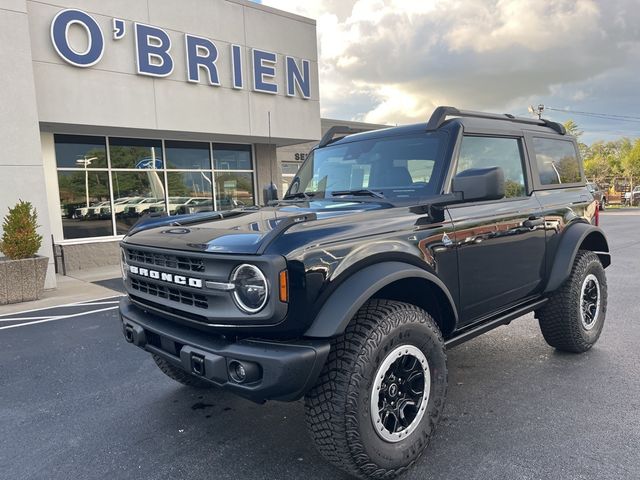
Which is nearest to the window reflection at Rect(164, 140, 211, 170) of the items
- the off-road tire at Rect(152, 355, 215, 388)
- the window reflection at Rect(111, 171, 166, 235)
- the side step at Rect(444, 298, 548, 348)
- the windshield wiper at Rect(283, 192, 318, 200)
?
the window reflection at Rect(111, 171, 166, 235)

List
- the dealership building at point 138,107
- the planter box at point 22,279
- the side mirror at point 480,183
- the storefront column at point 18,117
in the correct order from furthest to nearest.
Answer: the dealership building at point 138,107 → the storefront column at point 18,117 → the planter box at point 22,279 → the side mirror at point 480,183

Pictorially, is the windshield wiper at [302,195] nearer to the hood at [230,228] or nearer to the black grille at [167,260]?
the hood at [230,228]

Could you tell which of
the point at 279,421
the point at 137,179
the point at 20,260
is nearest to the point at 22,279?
the point at 20,260

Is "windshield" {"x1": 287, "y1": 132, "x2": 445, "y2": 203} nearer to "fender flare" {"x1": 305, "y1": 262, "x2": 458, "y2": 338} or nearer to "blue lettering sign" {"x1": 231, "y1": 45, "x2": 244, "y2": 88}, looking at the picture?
"fender flare" {"x1": 305, "y1": 262, "x2": 458, "y2": 338}

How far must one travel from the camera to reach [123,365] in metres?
4.55

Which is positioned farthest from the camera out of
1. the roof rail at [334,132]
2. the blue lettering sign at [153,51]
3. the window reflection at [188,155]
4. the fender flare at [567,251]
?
the window reflection at [188,155]

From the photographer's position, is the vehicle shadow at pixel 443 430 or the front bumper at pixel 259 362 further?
the vehicle shadow at pixel 443 430

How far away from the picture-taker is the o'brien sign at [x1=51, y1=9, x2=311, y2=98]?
31.8ft

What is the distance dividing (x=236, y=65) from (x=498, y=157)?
9.98 metres

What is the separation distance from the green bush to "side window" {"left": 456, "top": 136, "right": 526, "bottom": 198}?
7460mm

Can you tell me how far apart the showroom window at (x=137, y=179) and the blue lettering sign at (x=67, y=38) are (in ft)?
6.51

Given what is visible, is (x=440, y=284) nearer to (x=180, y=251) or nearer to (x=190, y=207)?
(x=180, y=251)

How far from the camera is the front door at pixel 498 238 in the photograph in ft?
10.5

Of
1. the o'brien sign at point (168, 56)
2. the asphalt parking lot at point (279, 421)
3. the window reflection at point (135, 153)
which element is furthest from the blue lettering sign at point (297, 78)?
the asphalt parking lot at point (279, 421)
